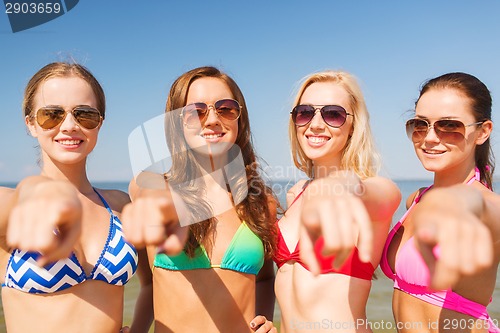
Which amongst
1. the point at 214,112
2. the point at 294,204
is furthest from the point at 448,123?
the point at 214,112

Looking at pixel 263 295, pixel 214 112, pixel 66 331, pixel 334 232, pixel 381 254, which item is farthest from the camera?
pixel 263 295

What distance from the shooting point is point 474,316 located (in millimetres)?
3051

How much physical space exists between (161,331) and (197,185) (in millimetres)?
1206

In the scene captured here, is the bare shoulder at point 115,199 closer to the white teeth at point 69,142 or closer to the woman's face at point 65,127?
the woman's face at point 65,127

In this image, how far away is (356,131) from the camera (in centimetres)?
357

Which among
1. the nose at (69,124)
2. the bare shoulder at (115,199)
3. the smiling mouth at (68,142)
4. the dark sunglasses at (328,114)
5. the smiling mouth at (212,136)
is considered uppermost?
the nose at (69,124)

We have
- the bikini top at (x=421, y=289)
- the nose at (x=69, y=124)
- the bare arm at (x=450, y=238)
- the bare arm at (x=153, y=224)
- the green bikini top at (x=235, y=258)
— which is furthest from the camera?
the green bikini top at (x=235, y=258)

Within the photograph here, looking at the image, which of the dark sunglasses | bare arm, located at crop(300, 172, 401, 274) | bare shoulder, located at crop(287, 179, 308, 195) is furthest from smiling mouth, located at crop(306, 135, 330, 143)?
bare arm, located at crop(300, 172, 401, 274)

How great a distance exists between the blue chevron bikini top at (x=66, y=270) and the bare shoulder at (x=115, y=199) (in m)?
0.32

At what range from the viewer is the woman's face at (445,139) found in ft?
10.3

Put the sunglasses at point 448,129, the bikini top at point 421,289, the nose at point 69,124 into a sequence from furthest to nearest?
the sunglasses at point 448,129 < the bikini top at point 421,289 < the nose at point 69,124

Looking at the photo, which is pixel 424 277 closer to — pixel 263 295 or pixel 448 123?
pixel 448 123

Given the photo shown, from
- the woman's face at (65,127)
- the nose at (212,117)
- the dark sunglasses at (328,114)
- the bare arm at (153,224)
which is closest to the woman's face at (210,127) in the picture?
the nose at (212,117)

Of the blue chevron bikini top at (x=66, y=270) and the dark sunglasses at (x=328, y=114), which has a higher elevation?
the dark sunglasses at (x=328, y=114)
